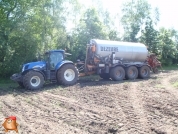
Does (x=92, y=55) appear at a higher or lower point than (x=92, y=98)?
higher

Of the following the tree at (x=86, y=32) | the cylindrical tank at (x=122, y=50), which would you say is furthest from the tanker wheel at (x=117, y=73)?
the tree at (x=86, y=32)

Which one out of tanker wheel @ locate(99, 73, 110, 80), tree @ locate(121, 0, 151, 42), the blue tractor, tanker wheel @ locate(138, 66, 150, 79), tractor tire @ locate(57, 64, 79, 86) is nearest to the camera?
the blue tractor

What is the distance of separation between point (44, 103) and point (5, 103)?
1.54 m

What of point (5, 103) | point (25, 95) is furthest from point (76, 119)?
point (25, 95)

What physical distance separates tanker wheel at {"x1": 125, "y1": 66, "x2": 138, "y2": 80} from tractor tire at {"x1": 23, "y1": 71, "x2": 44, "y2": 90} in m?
6.82

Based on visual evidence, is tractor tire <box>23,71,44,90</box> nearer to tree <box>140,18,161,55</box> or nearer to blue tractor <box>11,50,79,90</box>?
blue tractor <box>11,50,79,90</box>

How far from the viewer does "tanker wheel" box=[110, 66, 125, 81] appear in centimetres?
1634

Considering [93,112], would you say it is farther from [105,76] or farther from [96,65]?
[105,76]

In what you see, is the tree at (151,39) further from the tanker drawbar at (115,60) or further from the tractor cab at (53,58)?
the tractor cab at (53,58)

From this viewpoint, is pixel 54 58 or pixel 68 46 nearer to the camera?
pixel 54 58

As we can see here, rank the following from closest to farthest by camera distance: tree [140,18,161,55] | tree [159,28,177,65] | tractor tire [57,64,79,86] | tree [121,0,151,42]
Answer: tractor tire [57,64,79,86]
tree [140,18,161,55]
tree [159,28,177,65]
tree [121,0,151,42]

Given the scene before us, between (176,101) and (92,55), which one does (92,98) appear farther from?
(92,55)

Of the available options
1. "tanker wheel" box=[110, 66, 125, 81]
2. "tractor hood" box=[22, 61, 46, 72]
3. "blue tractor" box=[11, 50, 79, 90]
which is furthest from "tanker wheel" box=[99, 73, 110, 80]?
"tractor hood" box=[22, 61, 46, 72]

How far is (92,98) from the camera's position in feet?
32.9
